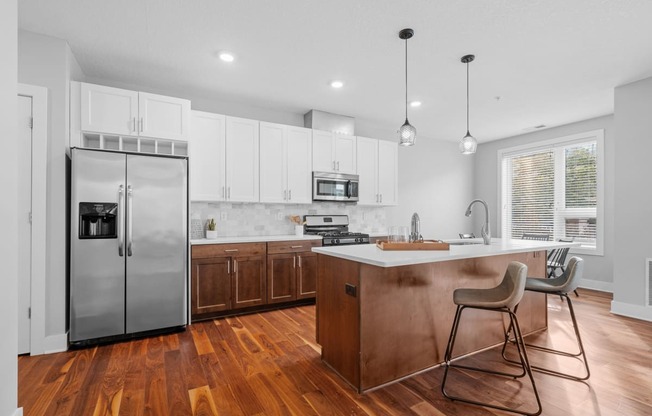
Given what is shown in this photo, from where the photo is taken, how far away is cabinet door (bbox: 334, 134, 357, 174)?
4.69m

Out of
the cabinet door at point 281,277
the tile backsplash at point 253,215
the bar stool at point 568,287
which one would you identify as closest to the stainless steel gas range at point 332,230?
the tile backsplash at point 253,215

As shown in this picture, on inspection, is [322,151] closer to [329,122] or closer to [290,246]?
[329,122]

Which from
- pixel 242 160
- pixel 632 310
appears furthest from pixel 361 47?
pixel 632 310

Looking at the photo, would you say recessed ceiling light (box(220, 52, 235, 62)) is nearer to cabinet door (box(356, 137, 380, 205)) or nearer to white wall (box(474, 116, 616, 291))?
cabinet door (box(356, 137, 380, 205))

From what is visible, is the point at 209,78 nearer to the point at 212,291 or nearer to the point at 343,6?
the point at 343,6

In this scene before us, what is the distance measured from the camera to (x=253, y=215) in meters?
4.39

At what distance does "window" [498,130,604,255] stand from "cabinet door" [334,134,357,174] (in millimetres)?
3345

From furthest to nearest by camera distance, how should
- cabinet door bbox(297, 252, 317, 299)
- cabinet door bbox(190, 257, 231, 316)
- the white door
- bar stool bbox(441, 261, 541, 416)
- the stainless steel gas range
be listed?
the stainless steel gas range
cabinet door bbox(297, 252, 317, 299)
cabinet door bbox(190, 257, 231, 316)
the white door
bar stool bbox(441, 261, 541, 416)

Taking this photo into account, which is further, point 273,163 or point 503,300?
point 273,163

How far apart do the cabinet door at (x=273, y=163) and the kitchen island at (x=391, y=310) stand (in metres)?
1.95

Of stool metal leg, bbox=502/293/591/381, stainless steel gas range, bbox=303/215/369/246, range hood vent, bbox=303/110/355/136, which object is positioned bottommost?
stool metal leg, bbox=502/293/591/381

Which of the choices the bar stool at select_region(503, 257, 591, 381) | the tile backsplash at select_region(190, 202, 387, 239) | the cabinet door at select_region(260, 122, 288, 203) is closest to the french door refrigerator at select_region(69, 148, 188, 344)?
the tile backsplash at select_region(190, 202, 387, 239)

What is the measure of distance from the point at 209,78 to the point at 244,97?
0.62m

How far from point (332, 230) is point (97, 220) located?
9.78ft
